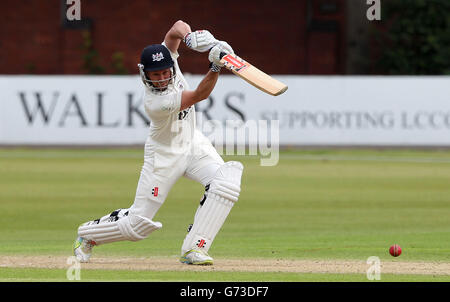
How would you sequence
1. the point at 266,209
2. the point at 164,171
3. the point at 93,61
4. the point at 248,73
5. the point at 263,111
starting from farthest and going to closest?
the point at 93,61, the point at 263,111, the point at 266,209, the point at 164,171, the point at 248,73

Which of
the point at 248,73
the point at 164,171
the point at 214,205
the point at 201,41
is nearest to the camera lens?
the point at 248,73

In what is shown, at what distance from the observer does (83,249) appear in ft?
25.6

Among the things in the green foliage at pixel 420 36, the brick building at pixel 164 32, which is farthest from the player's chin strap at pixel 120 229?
the green foliage at pixel 420 36

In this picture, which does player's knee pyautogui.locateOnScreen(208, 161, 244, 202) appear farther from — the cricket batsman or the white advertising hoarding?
the white advertising hoarding

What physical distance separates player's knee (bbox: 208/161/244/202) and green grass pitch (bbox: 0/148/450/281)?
2.23 ft

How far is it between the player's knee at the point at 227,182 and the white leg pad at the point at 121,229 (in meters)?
0.52

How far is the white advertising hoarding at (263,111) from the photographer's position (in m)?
21.8

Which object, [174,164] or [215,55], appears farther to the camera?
[174,164]

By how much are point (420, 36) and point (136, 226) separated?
2184 centimetres

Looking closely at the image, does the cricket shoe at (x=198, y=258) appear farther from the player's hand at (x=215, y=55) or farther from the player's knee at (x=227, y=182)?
the player's hand at (x=215, y=55)

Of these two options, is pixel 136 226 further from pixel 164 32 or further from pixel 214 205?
pixel 164 32

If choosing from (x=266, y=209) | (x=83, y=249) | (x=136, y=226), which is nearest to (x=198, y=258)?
(x=136, y=226)

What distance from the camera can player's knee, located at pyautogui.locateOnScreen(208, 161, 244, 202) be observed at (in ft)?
24.3
